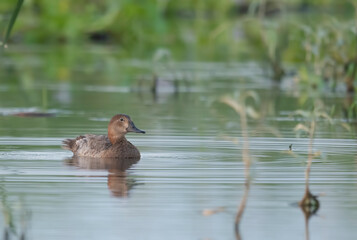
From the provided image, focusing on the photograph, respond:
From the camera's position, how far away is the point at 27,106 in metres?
14.7

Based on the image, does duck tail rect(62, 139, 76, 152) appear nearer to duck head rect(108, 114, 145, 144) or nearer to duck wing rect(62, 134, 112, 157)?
duck wing rect(62, 134, 112, 157)

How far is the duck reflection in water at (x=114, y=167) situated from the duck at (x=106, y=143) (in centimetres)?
8

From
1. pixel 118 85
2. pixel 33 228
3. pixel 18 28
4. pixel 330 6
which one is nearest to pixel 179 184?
pixel 33 228

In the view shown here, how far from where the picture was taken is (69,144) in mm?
10289

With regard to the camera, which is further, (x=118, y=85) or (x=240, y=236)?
(x=118, y=85)

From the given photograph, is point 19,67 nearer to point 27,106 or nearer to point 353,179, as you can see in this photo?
point 27,106

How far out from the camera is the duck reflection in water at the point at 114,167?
8086mm

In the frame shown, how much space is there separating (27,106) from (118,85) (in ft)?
12.5

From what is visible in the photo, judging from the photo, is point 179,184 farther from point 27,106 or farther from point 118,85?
point 118,85

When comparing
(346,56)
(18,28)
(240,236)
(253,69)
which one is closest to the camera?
(240,236)

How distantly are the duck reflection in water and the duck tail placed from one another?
18cm

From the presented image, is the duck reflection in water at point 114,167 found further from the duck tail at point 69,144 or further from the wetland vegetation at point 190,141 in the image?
the duck tail at point 69,144

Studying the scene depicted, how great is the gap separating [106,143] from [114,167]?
86 cm

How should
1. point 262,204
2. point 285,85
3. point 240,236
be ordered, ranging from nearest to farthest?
point 240,236 < point 262,204 < point 285,85
